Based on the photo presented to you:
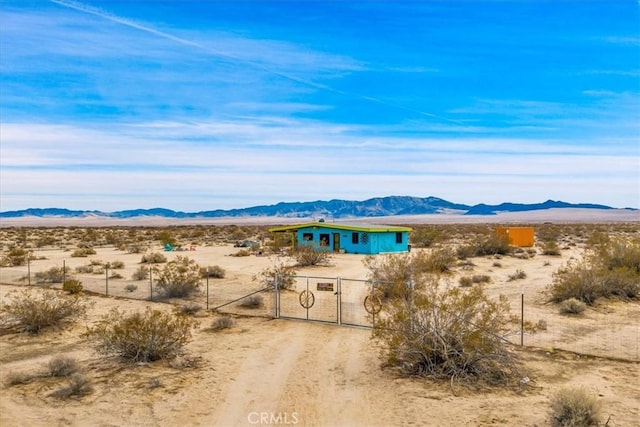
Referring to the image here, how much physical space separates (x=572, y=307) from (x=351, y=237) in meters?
27.0

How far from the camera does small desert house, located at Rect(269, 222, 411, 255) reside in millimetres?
45625

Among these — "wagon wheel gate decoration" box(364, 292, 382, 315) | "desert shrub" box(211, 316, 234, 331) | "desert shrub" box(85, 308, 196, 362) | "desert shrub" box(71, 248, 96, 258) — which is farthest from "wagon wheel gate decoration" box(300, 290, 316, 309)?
"desert shrub" box(71, 248, 96, 258)

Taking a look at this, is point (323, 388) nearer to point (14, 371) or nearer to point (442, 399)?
point (442, 399)

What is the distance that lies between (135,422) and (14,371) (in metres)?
4.90

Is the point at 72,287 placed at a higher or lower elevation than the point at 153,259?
lower

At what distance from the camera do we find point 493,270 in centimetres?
3419

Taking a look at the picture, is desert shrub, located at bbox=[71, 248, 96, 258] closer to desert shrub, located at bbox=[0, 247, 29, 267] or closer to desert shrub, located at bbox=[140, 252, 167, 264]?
desert shrub, located at bbox=[0, 247, 29, 267]

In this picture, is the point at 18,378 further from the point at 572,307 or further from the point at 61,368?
the point at 572,307

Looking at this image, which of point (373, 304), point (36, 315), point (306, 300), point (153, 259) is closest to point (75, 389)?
point (36, 315)

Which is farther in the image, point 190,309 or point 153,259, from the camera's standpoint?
point 153,259

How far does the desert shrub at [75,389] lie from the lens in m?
11.6

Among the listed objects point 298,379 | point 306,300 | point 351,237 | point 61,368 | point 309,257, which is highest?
point 351,237

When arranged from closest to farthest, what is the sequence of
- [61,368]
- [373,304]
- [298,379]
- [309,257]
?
[298,379] < [61,368] < [373,304] < [309,257]

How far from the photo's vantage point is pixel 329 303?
73.0 feet
